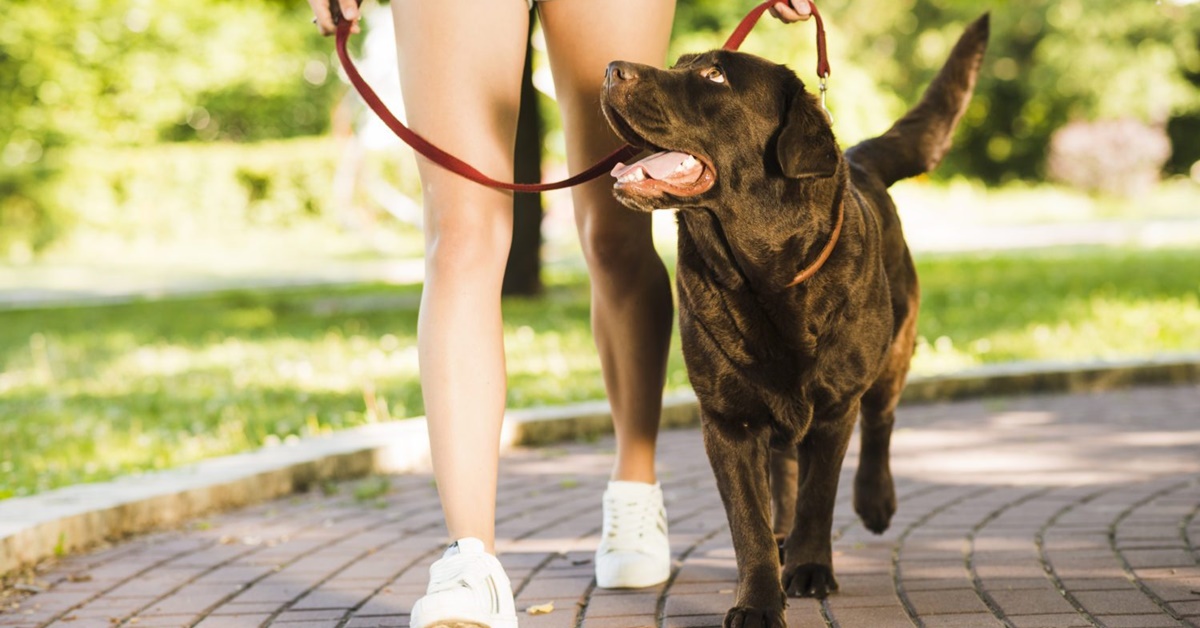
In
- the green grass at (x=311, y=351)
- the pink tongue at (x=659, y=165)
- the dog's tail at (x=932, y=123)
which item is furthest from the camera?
the green grass at (x=311, y=351)

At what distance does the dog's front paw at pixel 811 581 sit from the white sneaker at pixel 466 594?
2.54 feet

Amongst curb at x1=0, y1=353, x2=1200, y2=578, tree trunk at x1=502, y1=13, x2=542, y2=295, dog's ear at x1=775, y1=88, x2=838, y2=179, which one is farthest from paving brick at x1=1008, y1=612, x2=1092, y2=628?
tree trunk at x1=502, y1=13, x2=542, y2=295

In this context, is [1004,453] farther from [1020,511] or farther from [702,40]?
[702,40]

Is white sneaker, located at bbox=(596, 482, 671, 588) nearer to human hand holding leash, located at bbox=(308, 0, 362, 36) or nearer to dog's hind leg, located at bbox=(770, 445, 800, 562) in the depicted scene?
dog's hind leg, located at bbox=(770, 445, 800, 562)

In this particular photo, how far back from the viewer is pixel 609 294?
12.1ft

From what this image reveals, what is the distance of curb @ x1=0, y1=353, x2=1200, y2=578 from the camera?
448cm

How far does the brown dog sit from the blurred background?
3.01 metres

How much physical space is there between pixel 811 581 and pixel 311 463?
2.58 metres

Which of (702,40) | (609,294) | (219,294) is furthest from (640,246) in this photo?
(702,40)

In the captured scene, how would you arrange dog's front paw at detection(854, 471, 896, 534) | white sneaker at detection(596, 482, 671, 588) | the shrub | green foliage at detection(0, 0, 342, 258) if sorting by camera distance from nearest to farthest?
white sneaker at detection(596, 482, 671, 588), dog's front paw at detection(854, 471, 896, 534), the shrub, green foliage at detection(0, 0, 342, 258)

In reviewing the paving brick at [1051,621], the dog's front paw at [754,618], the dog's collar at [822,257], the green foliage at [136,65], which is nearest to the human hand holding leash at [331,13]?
the dog's collar at [822,257]

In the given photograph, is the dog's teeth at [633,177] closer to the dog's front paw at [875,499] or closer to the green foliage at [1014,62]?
the dog's front paw at [875,499]

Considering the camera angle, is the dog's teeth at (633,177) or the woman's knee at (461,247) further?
the woman's knee at (461,247)

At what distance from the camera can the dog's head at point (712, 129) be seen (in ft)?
9.82
